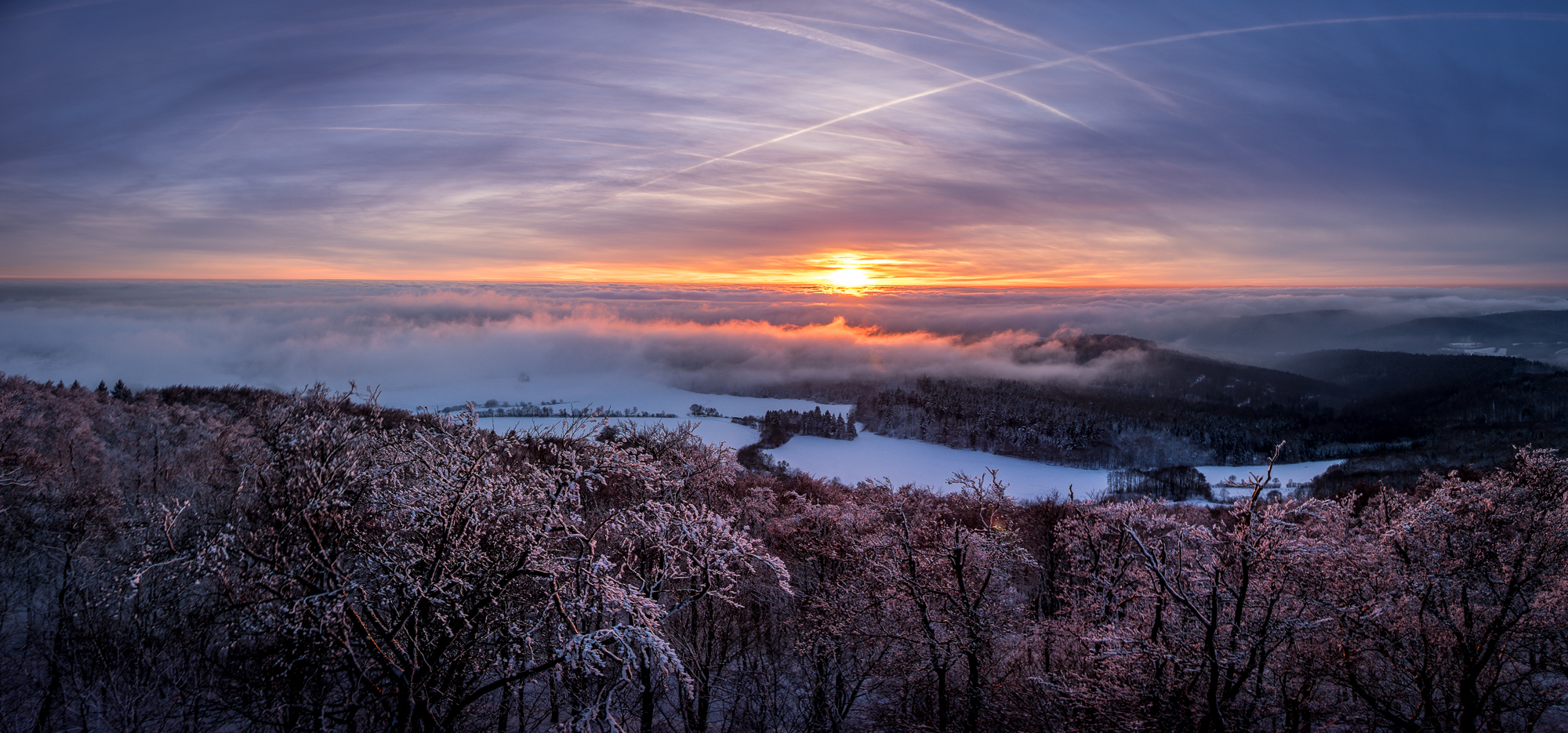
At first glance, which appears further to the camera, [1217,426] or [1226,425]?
[1226,425]

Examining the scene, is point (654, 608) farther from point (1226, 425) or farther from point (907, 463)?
point (1226, 425)

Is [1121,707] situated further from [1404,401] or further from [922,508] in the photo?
[1404,401]

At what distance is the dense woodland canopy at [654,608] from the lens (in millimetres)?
9539

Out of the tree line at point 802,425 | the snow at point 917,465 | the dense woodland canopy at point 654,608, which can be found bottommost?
the snow at point 917,465

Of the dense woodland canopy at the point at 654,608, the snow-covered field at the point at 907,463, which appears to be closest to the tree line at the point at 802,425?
the snow-covered field at the point at 907,463

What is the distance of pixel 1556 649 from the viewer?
12617 mm

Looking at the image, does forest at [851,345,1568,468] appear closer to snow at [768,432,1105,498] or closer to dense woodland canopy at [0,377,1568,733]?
snow at [768,432,1105,498]

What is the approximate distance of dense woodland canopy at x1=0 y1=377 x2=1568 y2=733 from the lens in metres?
9.54

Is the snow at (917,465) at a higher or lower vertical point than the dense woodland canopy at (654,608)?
lower

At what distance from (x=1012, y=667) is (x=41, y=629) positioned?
2891cm

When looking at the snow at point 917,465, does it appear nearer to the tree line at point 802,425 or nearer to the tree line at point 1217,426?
the tree line at point 802,425

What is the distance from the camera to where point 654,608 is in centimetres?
995

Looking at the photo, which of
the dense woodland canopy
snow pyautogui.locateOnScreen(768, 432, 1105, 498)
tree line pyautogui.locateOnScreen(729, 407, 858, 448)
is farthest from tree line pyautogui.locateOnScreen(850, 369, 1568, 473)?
the dense woodland canopy

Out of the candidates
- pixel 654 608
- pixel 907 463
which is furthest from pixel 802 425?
pixel 654 608
